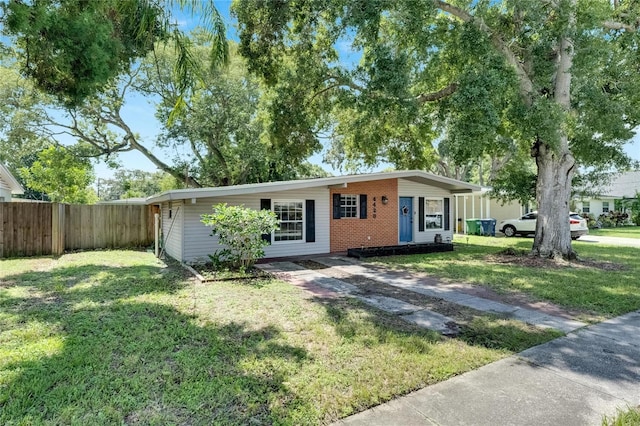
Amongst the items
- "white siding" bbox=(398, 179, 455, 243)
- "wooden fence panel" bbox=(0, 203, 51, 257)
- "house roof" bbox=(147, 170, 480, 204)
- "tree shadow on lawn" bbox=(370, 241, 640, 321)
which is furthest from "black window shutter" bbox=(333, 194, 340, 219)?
"wooden fence panel" bbox=(0, 203, 51, 257)

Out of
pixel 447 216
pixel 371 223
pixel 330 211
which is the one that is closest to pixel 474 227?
pixel 447 216

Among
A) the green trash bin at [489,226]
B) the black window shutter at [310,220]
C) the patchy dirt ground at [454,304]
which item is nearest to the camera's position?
the patchy dirt ground at [454,304]

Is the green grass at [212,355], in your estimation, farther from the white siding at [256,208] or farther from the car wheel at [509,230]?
the car wheel at [509,230]

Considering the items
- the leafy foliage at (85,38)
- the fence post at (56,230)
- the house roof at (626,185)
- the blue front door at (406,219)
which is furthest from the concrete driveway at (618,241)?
the house roof at (626,185)

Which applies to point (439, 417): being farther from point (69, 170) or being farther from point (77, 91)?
point (69, 170)

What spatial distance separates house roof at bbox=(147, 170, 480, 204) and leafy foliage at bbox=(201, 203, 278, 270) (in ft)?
3.58

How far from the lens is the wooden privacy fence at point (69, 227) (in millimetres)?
10969

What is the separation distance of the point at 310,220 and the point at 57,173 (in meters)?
17.2

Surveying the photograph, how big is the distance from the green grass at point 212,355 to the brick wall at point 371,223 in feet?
20.4

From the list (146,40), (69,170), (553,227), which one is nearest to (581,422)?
(146,40)

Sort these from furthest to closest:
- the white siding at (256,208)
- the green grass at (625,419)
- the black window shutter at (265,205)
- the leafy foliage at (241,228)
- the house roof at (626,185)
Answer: the house roof at (626,185)
the black window shutter at (265,205)
the white siding at (256,208)
the leafy foliage at (241,228)
the green grass at (625,419)

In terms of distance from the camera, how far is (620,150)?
11680mm

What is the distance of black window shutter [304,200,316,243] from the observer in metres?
11.9

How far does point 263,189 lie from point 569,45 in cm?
978
